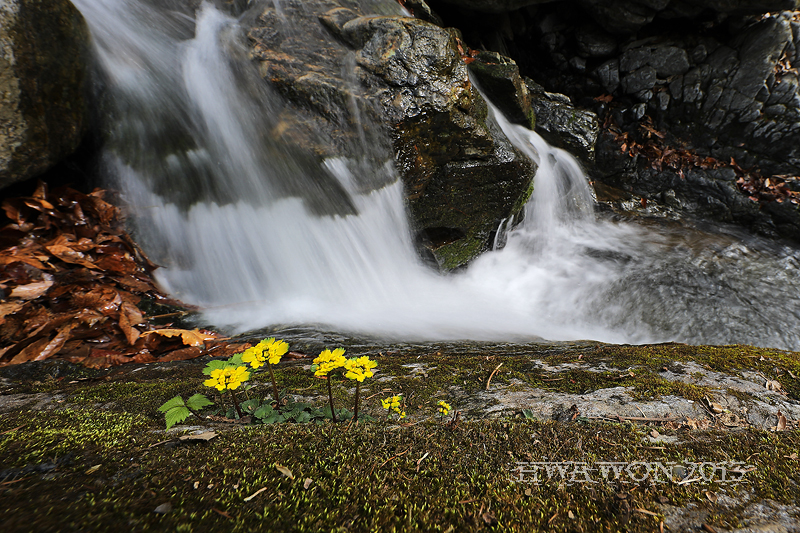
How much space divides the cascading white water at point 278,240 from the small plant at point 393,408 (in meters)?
2.41

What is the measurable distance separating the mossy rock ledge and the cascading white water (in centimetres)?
229

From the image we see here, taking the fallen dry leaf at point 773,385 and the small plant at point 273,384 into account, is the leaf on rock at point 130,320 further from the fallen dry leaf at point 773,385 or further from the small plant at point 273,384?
the fallen dry leaf at point 773,385

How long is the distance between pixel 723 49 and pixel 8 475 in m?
11.6

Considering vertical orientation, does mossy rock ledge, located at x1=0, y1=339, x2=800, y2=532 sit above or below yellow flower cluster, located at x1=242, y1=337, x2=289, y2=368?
below

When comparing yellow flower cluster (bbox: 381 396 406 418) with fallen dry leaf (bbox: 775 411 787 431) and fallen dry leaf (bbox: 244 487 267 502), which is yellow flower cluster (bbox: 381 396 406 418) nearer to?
fallen dry leaf (bbox: 244 487 267 502)

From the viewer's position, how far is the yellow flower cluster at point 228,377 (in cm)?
123

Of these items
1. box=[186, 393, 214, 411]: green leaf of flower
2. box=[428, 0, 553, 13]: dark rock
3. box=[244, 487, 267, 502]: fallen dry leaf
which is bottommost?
box=[186, 393, 214, 411]: green leaf of flower

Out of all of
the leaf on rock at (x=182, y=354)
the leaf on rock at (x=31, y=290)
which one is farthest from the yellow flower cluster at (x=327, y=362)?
the leaf on rock at (x=31, y=290)

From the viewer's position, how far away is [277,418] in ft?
4.70

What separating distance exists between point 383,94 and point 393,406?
13.2 feet

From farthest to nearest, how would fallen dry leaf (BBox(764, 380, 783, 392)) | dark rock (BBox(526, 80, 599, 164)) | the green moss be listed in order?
1. dark rock (BBox(526, 80, 599, 164))
2. fallen dry leaf (BBox(764, 380, 783, 392))
3. the green moss

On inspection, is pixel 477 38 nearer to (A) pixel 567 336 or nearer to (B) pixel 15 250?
(A) pixel 567 336

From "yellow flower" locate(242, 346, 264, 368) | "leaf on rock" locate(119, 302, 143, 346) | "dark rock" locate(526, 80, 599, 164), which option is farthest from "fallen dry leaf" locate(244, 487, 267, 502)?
"dark rock" locate(526, 80, 599, 164)

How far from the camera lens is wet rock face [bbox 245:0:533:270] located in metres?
4.43
